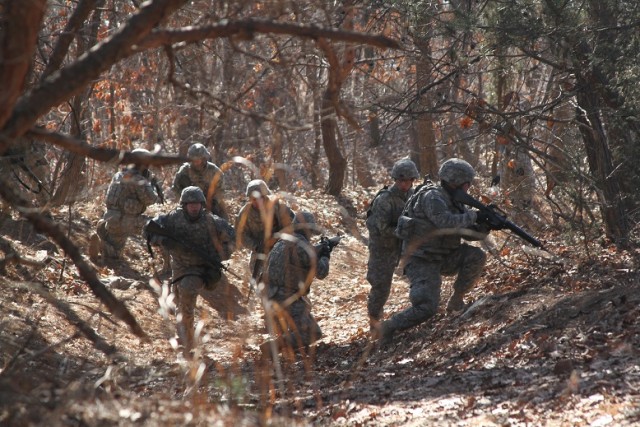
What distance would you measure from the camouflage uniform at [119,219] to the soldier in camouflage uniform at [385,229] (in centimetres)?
453

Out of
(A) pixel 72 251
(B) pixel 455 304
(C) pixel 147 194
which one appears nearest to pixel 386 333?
(B) pixel 455 304

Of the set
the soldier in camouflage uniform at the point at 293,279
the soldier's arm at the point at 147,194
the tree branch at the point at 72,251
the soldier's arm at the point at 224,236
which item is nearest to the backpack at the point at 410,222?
the soldier in camouflage uniform at the point at 293,279

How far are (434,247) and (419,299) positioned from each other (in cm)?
57

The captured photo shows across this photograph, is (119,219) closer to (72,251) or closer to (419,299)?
(419,299)

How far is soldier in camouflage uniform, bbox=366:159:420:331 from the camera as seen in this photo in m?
10.7

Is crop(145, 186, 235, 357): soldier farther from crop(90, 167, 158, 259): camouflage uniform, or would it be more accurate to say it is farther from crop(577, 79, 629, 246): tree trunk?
crop(577, 79, 629, 246): tree trunk

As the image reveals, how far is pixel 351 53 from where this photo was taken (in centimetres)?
675

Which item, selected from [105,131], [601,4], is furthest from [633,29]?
[105,131]

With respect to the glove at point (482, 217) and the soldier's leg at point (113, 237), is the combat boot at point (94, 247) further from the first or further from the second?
the glove at point (482, 217)

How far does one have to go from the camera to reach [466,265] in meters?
10.1

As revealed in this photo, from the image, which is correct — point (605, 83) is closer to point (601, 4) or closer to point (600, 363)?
point (601, 4)

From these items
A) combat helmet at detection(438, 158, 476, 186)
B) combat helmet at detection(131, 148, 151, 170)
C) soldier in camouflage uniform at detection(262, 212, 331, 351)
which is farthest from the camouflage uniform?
combat helmet at detection(438, 158, 476, 186)

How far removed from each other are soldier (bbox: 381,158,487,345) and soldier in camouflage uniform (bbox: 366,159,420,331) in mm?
600

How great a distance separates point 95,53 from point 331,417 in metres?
3.14
